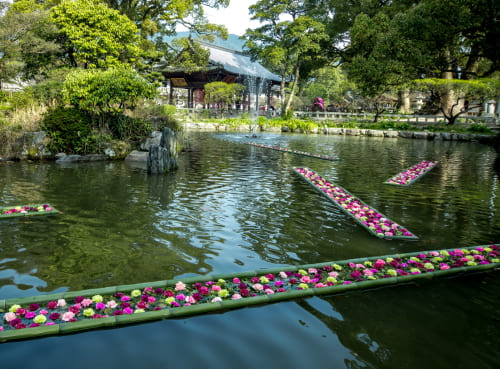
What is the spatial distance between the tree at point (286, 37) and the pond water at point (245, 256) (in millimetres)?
24269

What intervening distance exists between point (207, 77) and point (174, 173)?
2759 cm

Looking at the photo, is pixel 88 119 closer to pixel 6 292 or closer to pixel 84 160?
pixel 84 160

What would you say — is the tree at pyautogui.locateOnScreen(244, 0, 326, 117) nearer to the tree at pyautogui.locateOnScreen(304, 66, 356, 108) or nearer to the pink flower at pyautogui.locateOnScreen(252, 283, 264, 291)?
the tree at pyautogui.locateOnScreen(304, 66, 356, 108)

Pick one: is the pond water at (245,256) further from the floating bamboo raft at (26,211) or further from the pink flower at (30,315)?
the pink flower at (30,315)

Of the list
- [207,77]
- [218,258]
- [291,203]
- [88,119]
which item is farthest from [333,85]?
[218,258]

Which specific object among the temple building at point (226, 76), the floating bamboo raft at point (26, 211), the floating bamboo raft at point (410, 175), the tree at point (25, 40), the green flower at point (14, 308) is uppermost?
the temple building at point (226, 76)

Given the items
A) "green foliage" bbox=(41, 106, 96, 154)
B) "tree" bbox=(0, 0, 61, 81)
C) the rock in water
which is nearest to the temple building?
"tree" bbox=(0, 0, 61, 81)

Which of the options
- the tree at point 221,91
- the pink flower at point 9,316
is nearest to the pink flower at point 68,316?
the pink flower at point 9,316

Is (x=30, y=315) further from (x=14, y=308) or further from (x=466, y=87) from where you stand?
(x=466, y=87)

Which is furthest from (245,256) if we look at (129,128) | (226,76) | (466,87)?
(226,76)

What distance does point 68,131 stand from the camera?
11.9 metres

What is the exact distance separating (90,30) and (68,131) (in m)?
7.50

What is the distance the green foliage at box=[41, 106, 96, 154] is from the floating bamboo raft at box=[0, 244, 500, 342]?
964cm

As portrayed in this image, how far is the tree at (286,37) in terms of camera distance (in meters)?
31.1
